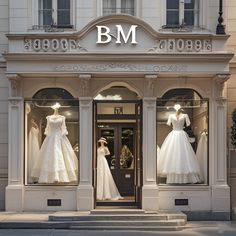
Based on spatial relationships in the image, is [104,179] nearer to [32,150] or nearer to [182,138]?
[32,150]

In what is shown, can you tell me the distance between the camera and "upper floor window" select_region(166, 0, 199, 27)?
17484 mm

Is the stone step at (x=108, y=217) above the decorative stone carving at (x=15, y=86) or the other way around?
the other way around

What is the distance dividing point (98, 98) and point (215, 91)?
3.37m

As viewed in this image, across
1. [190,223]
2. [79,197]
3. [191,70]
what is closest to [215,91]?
[191,70]

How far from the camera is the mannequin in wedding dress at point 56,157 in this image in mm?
16766

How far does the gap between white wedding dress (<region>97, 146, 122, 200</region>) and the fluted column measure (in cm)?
222

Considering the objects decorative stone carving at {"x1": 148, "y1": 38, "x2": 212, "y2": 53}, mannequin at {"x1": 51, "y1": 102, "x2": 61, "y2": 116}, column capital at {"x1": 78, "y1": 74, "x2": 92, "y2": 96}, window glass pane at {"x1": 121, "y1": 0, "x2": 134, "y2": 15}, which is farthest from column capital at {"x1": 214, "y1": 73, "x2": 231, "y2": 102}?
mannequin at {"x1": 51, "y1": 102, "x2": 61, "y2": 116}

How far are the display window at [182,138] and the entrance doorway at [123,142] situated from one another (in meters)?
0.69

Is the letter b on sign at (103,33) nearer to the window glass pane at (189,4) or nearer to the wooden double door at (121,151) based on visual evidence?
the wooden double door at (121,151)

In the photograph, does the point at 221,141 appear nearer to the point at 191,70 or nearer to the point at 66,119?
the point at 191,70

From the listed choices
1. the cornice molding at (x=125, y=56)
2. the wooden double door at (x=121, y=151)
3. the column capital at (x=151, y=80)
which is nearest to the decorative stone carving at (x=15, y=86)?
the cornice molding at (x=125, y=56)

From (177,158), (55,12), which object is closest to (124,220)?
(177,158)

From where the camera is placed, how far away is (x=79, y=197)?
16.6 m

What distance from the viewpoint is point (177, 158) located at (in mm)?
16953
